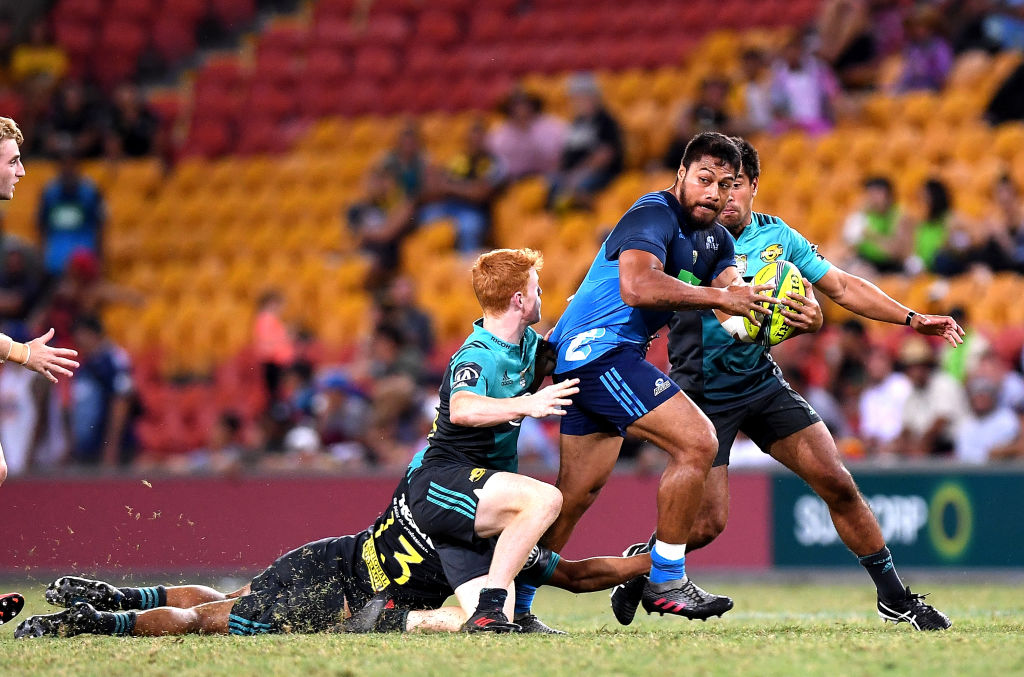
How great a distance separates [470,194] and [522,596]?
30.2ft

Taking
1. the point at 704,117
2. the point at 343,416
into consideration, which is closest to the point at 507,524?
the point at 343,416

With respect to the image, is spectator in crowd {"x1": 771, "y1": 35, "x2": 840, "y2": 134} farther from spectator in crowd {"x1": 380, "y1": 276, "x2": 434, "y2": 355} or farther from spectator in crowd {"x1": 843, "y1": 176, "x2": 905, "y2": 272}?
spectator in crowd {"x1": 380, "y1": 276, "x2": 434, "y2": 355}

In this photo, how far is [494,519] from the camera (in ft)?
20.9

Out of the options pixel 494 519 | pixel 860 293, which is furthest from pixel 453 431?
pixel 860 293

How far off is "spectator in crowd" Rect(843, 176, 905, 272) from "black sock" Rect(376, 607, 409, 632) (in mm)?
7446

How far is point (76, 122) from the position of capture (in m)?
18.7

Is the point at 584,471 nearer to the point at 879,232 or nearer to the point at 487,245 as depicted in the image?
the point at 879,232

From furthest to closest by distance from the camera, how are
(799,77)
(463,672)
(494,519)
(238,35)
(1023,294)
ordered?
(238,35)
(799,77)
(1023,294)
(494,519)
(463,672)

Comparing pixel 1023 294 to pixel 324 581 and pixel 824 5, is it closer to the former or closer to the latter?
pixel 824 5

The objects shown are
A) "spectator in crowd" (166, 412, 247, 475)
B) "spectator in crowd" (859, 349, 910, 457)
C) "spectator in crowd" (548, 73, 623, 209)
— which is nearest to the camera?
"spectator in crowd" (859, 349, 910, 457)

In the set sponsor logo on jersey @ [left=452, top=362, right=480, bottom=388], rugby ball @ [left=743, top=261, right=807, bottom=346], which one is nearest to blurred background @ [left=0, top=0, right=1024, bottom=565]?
rugby ball @ [left=743, top=261, right=807, bottom=346]

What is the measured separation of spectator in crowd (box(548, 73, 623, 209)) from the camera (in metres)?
15.2

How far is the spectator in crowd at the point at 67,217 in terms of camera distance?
1616 cm

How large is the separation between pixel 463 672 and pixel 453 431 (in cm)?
163
